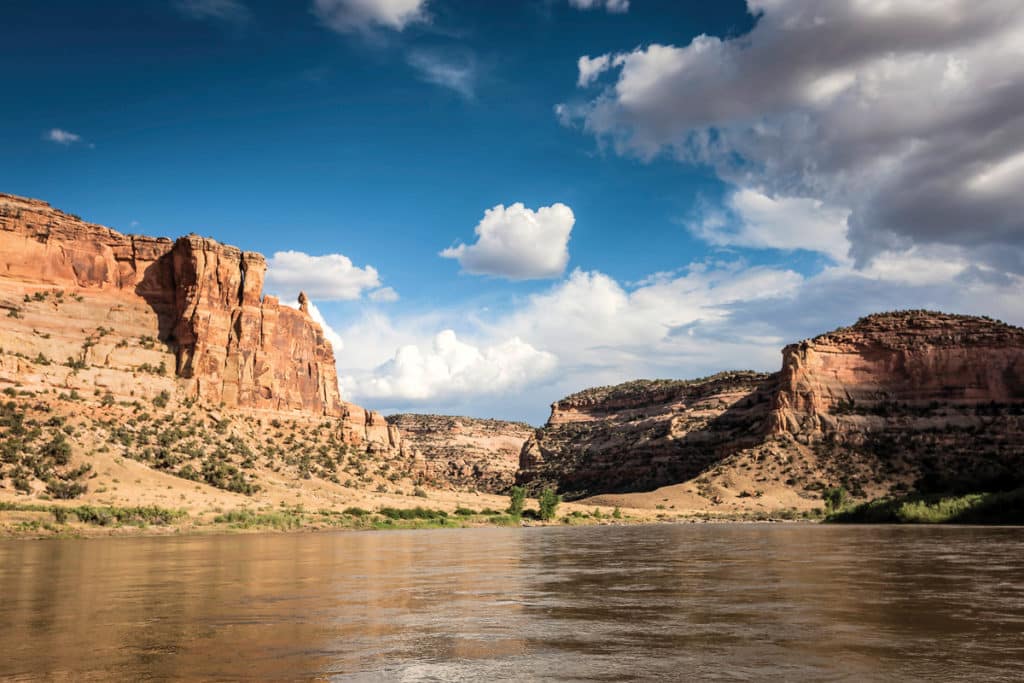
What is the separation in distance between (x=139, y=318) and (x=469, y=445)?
3615 inches

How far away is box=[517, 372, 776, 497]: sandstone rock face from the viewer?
10938cm

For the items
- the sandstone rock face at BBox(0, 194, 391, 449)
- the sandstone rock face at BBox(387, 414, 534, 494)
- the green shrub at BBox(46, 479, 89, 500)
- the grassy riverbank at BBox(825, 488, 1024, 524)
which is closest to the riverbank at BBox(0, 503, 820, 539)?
the green shrub at BBox(46, 479, 89, 500)

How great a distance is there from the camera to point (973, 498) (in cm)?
5403

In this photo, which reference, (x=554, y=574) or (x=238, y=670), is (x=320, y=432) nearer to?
(x=554, y=574)

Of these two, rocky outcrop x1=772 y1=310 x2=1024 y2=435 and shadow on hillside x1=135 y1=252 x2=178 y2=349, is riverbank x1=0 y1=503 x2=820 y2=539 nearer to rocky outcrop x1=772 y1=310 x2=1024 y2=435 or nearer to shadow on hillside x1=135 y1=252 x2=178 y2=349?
shadow on hillside x1=135 y1=252 x2=178 y2=349

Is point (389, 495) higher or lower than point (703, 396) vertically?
lower

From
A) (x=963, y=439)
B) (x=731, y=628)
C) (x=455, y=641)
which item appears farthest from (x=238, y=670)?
(x=963, y=439)

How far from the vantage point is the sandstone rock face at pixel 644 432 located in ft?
359

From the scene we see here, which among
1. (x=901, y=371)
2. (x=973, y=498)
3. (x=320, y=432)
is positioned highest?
(x=901, y=371)

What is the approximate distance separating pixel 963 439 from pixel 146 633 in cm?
9350

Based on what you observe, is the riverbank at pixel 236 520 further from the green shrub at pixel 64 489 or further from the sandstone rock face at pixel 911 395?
the sandstone rock face at pixel 911 395

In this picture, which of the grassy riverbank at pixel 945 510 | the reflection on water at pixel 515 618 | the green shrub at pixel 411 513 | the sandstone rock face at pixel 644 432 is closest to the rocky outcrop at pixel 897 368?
the sandstone rock face at pixel 644 432

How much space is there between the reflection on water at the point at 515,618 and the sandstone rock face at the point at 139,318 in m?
43.9

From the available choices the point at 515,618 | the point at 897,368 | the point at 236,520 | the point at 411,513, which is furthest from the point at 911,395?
the point at 515,618
